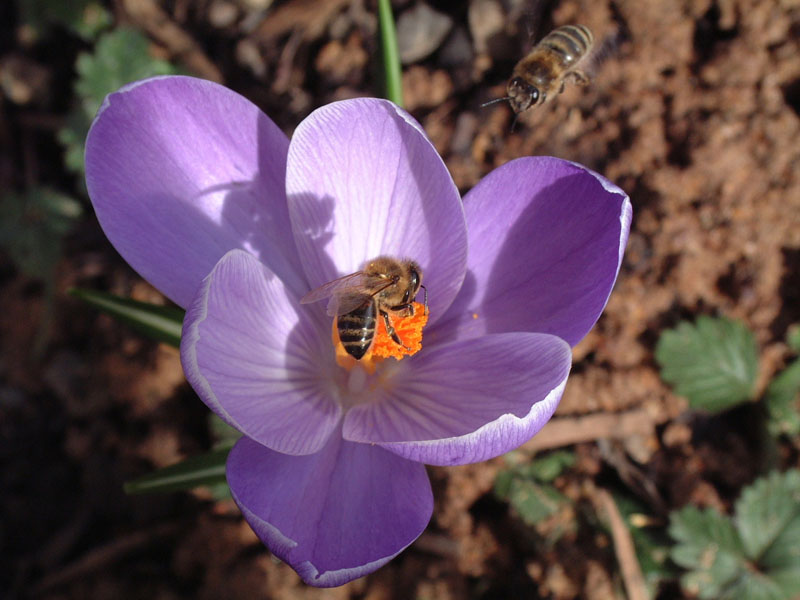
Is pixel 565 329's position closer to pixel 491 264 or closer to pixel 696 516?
pixel 491 264

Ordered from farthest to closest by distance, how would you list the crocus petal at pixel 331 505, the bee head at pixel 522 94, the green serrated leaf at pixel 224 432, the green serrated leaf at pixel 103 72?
the green serrated leaf at pixel 103 72 → the green serrated leaf at pixel 224 432 → the bee head at pixel 522 94 → the crocus petal at pixel 331 505

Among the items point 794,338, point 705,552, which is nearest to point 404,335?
point 705,552

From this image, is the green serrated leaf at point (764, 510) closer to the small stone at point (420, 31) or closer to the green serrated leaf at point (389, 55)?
the green serrated leaf at point (389, 55)

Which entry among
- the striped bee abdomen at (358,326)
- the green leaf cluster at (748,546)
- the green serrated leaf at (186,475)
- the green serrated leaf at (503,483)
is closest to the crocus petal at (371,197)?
the striped bee abdomen at (358,326)

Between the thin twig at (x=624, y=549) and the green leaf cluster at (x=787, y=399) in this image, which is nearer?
the thin twig at (x=624, y=549)

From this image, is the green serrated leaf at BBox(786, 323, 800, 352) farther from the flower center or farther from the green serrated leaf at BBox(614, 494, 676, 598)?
the flower center

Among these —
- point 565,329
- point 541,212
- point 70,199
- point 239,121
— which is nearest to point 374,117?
point 239,121
